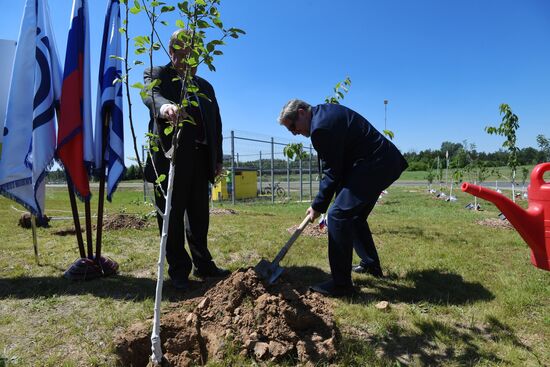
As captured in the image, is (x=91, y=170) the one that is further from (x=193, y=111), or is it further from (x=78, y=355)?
(x=78, y=355)

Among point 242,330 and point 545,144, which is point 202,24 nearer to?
point 242,330

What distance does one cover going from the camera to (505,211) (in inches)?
78.1

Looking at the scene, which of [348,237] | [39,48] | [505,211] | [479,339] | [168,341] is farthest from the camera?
[39,48]

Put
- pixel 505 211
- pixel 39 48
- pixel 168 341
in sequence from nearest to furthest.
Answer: pixel 505 211
pixel 168 341
pixel 39 48

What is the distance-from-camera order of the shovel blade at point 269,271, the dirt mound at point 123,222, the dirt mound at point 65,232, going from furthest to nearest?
1. the dirt mound at point 123,222
2. the dirt mound at point 65,232
3. the shovel blade at point 269,271

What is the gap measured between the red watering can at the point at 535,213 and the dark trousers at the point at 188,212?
2.12 m

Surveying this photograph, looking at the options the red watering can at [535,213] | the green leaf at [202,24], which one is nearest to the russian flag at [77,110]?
the green leaf at [202,24]

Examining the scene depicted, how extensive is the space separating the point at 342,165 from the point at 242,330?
1.51 m

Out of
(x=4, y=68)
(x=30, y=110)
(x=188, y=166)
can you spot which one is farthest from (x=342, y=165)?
(x=4, y=68)

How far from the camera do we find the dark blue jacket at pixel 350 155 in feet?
9.59

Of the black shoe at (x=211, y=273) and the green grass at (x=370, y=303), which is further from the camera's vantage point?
the black shoe at (x=211, y=273)

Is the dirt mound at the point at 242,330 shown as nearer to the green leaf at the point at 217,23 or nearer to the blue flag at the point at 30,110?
the green leaf at the point at 217,23

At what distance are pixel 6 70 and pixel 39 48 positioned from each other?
82cm

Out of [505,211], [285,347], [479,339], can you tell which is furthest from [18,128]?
Answer: [479,339]
